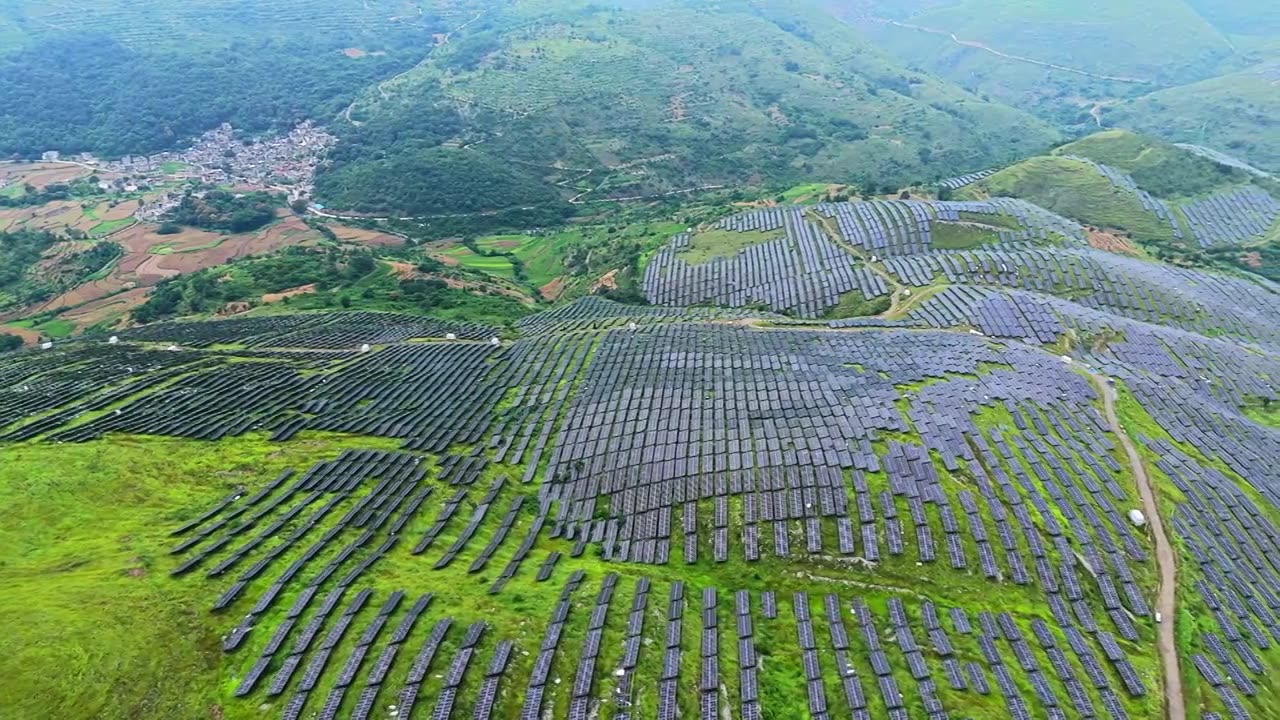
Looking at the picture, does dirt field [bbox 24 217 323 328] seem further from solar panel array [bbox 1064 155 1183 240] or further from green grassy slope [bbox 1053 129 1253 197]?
→ green grassy slope [bbox 1053 129 1253 197]

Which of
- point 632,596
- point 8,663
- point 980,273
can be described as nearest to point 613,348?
point 632,596

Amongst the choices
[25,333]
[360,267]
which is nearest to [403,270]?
[360,267]

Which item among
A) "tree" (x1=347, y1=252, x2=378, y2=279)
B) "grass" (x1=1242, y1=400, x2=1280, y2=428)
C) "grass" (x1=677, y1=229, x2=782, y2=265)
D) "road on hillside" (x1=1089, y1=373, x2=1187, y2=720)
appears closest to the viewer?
"road on hillside" (x1=1089, y1=373, x2=1187, y2=720)

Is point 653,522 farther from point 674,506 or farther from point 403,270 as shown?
point 403,270

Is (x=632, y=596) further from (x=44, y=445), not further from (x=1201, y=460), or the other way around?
(x=1201, y=460)

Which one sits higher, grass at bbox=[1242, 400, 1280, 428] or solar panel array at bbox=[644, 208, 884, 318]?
solar panel array at bbox=[644, 208, 884, 318]

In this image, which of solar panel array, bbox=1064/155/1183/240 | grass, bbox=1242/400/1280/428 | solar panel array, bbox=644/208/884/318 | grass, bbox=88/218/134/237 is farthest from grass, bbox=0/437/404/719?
solar panel array, bbox=1064/155/1183/240

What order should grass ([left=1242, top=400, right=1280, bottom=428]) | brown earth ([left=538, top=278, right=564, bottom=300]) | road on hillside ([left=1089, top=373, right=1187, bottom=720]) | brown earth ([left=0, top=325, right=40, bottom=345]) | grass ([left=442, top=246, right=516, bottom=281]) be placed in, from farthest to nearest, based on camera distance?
grass ([left=442, top=246, right=516, bottom=281]), brown earth ([left=538, top=278, right=564, bottom=300]), brown earth ([left=0, top=325, right=40, bottom=345]), grass ([left=1242, top=400, right=1280, bottom=428]), road on hillside ([left=1089, top=373, right=1187, bottom=720])
